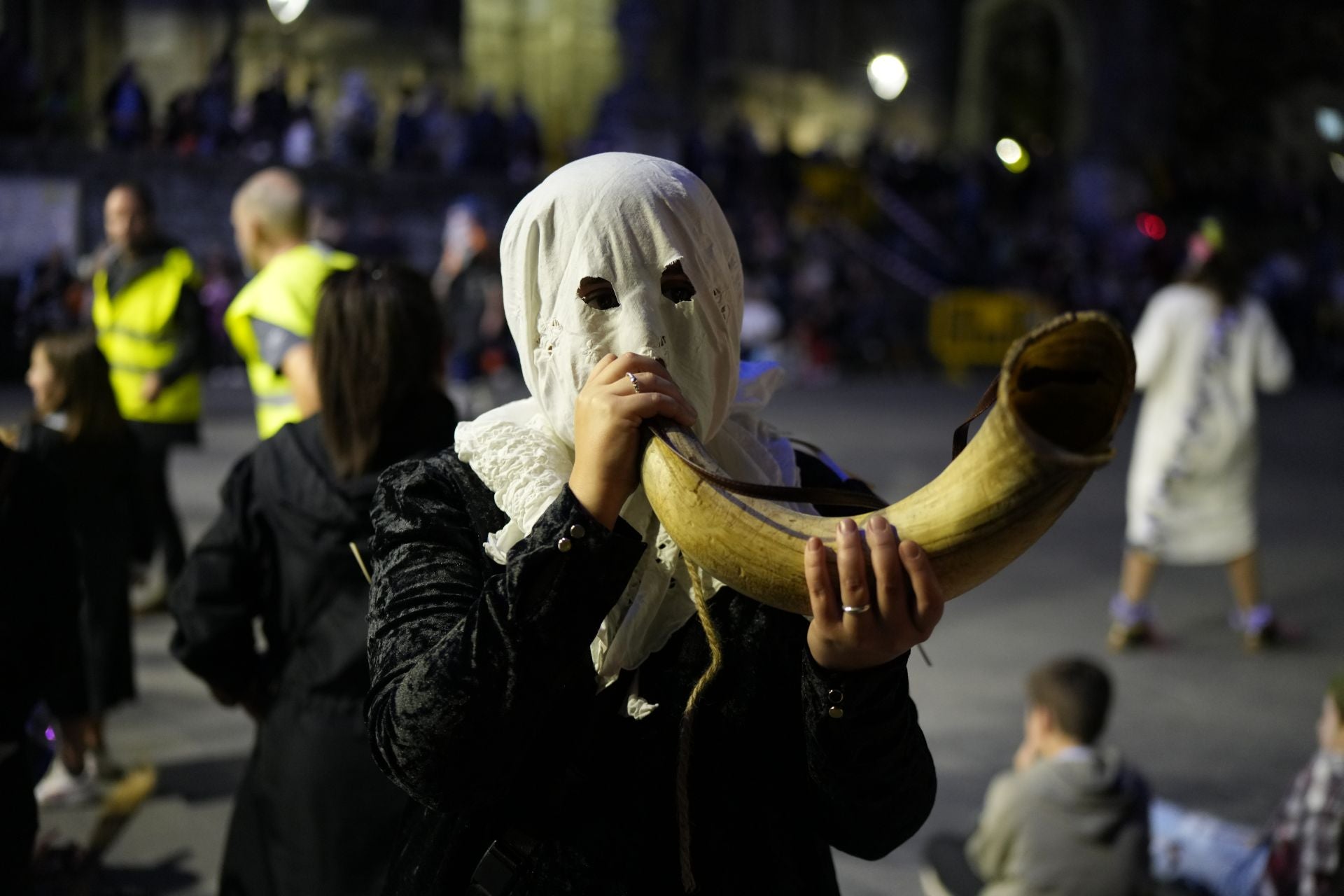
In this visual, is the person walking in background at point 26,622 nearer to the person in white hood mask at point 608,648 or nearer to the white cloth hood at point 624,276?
the person in white hood mask at point 608,648

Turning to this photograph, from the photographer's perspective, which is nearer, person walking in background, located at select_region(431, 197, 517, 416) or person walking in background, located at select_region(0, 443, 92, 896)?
person walking in background, located at select_region(0, 443, 92, 896)

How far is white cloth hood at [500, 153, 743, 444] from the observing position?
1606mm

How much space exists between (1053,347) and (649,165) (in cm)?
56

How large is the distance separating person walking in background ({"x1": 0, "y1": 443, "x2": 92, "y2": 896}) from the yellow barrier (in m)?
20.7

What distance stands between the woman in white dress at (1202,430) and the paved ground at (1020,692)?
0.48 metres

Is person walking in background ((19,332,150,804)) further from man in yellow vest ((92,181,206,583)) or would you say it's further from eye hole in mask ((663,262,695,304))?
eye hole in mask ((663,262,695,304))

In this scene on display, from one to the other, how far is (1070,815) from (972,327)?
65.2 feet

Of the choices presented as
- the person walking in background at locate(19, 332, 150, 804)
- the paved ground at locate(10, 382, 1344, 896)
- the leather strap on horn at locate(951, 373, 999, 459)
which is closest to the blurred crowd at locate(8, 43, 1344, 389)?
the paved ground at locate(10, 382, 1344, 896)

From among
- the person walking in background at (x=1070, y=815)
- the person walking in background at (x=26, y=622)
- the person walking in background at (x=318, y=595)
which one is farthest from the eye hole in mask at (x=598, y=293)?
the person walking in background at (x=1070, y=815)

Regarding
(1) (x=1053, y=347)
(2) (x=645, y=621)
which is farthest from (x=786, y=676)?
(1) (x=1053, y=347)

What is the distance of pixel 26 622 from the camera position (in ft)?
8.72

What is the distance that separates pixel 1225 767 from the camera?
5289mm

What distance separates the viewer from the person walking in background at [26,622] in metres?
2.58

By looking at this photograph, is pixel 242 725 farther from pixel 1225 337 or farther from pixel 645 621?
pixel 1225 337
